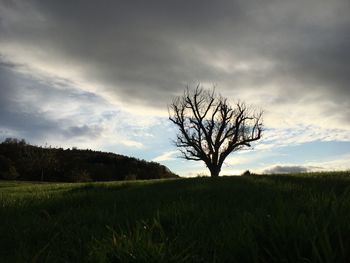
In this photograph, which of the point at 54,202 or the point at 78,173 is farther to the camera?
the point at 78,173

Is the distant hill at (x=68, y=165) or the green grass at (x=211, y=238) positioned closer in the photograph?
the green grass at (x=211, y=238)

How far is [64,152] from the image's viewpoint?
255ft

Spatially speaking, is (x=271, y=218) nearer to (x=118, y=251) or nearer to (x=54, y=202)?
(x=118, y=251)

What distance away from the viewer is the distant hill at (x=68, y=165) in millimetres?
62312

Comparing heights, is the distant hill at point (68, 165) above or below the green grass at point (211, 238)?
above

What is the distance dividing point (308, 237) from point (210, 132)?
4217 centimetres

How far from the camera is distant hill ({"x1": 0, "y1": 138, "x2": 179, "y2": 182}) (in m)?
62.3

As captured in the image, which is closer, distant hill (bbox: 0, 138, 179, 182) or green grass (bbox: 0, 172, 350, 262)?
green grass (bbox: 0, 172, 350, 262)

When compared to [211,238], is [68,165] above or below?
above

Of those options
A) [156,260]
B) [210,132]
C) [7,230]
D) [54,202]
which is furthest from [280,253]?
[210,132]

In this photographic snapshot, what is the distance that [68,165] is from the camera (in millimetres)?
68188

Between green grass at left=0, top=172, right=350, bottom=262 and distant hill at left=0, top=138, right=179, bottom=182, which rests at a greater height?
distant hill at left=0, top=138, right=179, bottom=182

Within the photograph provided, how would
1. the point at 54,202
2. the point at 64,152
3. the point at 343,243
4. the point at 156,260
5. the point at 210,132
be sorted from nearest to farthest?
the point at 343,243
the point at 156,260
the point at 54,202
the point at 210,132
the point at 64,152

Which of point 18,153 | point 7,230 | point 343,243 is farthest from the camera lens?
point 18,153
